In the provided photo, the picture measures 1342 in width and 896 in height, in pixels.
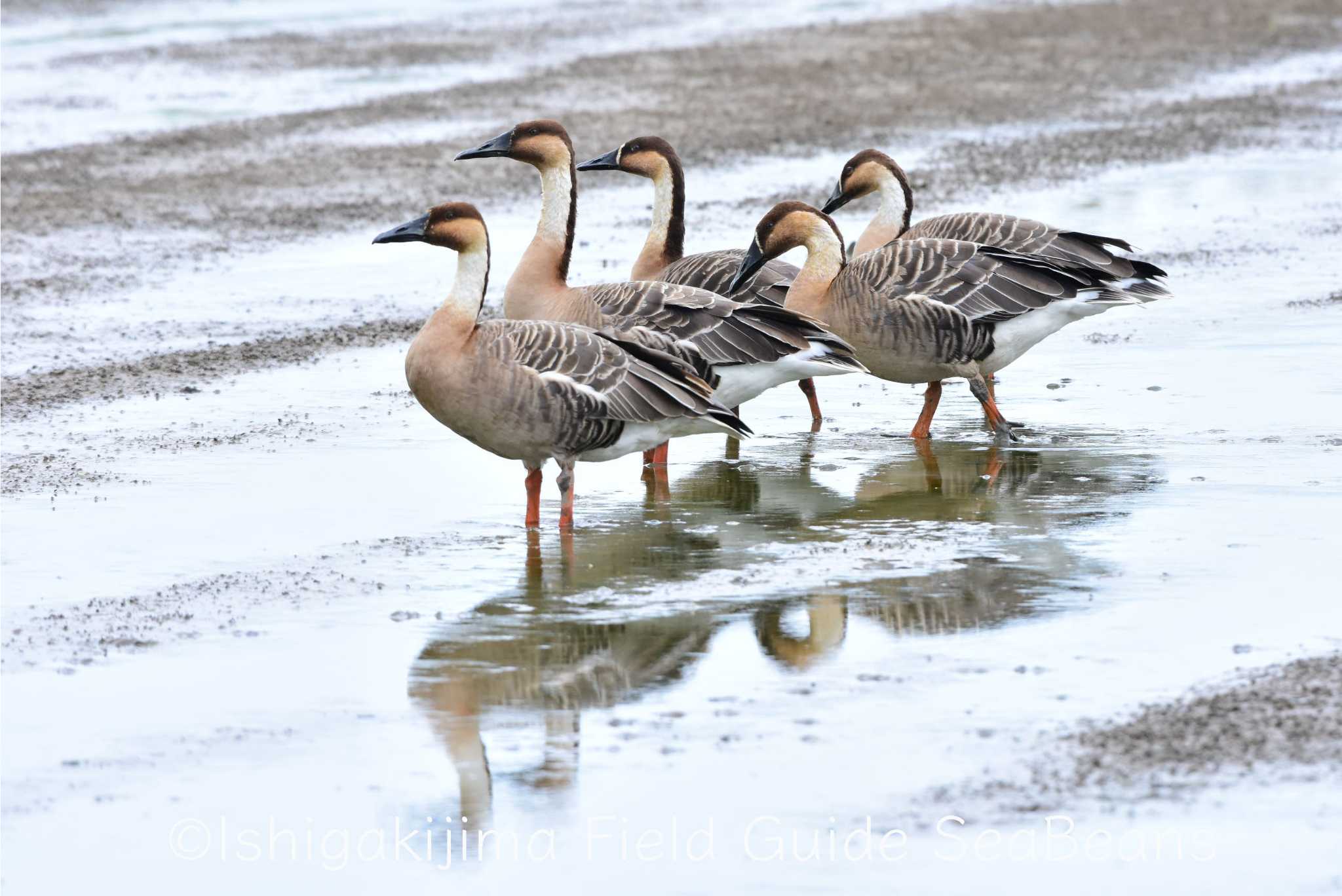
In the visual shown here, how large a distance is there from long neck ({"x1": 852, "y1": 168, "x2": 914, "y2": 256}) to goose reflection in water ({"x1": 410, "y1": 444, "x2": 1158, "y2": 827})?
1.97 m

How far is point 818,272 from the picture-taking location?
10.1 m

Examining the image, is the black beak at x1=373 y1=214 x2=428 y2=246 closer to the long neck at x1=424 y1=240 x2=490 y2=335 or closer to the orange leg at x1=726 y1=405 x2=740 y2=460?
the long neck at x1=424 y1=240 x2=490 y2=335

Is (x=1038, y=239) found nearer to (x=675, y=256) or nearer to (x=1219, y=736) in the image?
(x=675, y=256)

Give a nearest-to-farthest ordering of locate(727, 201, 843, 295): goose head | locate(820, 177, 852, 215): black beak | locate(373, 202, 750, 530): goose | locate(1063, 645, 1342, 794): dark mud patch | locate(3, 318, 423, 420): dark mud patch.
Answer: locate(1063, 645, 1342, 794): dark mud patch → locate(373, 202, 750, 530): goose → locate(727, 201, 843, 295): goose head → locate(3, 318, 423, 420): dark mud patch → locate(820, 177, 852, 215): black beak

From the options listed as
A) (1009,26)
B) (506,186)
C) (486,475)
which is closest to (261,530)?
(486,475)

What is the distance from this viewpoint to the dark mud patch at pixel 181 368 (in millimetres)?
11008

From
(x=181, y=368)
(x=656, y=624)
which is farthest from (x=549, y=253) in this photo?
(x=656, y=624)

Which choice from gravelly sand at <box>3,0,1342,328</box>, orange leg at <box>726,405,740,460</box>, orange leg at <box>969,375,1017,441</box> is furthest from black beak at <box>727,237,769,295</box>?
gravelly sand at <box>3,0,1342,328</box>

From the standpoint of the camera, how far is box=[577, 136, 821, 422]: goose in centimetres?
1045

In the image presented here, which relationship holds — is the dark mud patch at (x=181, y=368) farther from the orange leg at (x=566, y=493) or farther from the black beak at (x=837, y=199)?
the orange leg at (x=566, y=493)

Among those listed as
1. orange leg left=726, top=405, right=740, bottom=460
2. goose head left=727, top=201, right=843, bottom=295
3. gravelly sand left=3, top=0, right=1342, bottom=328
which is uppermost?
gravelly sand left=3, top=0, right=1342, bottom=328

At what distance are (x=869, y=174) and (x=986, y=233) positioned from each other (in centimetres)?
88

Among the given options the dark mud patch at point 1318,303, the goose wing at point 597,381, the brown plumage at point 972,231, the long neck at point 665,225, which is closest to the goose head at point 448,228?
the goose wing at point 597,381

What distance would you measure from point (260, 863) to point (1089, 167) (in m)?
14.4
